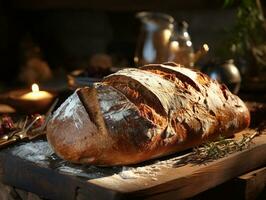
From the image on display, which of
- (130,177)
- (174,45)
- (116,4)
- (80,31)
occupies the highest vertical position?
(116,4)

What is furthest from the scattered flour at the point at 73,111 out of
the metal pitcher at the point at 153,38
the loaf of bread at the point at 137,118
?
the metal pitcher at the point at 153,38

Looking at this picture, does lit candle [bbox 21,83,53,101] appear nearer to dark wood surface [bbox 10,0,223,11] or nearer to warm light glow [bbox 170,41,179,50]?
warm light glow [bbox 170,41,179,50]

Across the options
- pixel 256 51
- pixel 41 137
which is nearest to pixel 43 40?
pixel 256 51

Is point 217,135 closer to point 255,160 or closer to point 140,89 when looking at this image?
point 255,160

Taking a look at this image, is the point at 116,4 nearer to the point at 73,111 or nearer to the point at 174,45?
the point at 174,45

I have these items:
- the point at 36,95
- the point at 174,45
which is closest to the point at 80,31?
the point at 174,45

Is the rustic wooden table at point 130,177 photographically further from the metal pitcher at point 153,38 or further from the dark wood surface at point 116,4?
the dark wood surface at point 116,4

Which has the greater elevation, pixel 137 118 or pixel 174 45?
pixel 174 45
